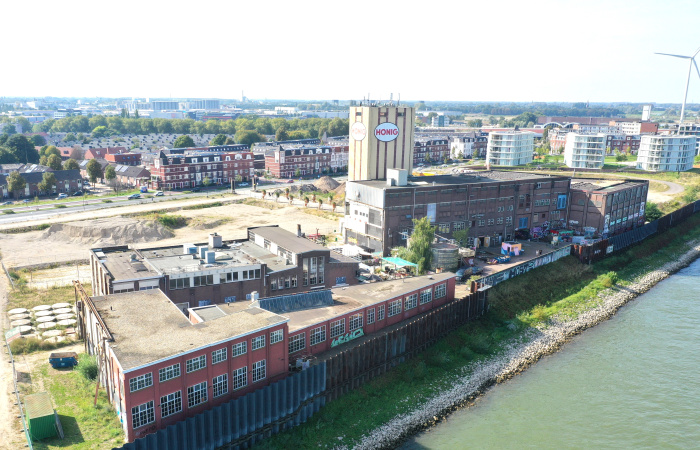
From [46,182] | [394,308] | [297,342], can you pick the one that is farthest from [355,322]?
[46,182]

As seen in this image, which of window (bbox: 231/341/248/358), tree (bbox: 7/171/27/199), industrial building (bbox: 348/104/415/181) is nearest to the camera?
window (bbox: 231/341/248/358)


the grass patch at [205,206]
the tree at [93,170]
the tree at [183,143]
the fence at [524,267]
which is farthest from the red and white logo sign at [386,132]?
the tree at [183,143]

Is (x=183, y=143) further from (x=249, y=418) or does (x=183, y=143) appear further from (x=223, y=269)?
(x=249, y=418)

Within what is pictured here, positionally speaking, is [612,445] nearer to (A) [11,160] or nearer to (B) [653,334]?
(B) [653,334]

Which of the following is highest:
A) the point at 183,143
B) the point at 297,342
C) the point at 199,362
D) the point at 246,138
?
the point at 246,138

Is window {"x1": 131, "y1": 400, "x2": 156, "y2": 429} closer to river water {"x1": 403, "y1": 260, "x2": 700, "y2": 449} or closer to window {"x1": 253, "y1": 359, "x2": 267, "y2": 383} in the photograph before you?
window {"x1": 253, "y1": 359, "x2": 267, "y2": 383}

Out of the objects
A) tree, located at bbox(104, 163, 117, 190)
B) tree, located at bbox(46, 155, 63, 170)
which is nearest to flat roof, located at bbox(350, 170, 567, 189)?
tree, located at bbox(104, 163, 117, 190)

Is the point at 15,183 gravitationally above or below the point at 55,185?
above
